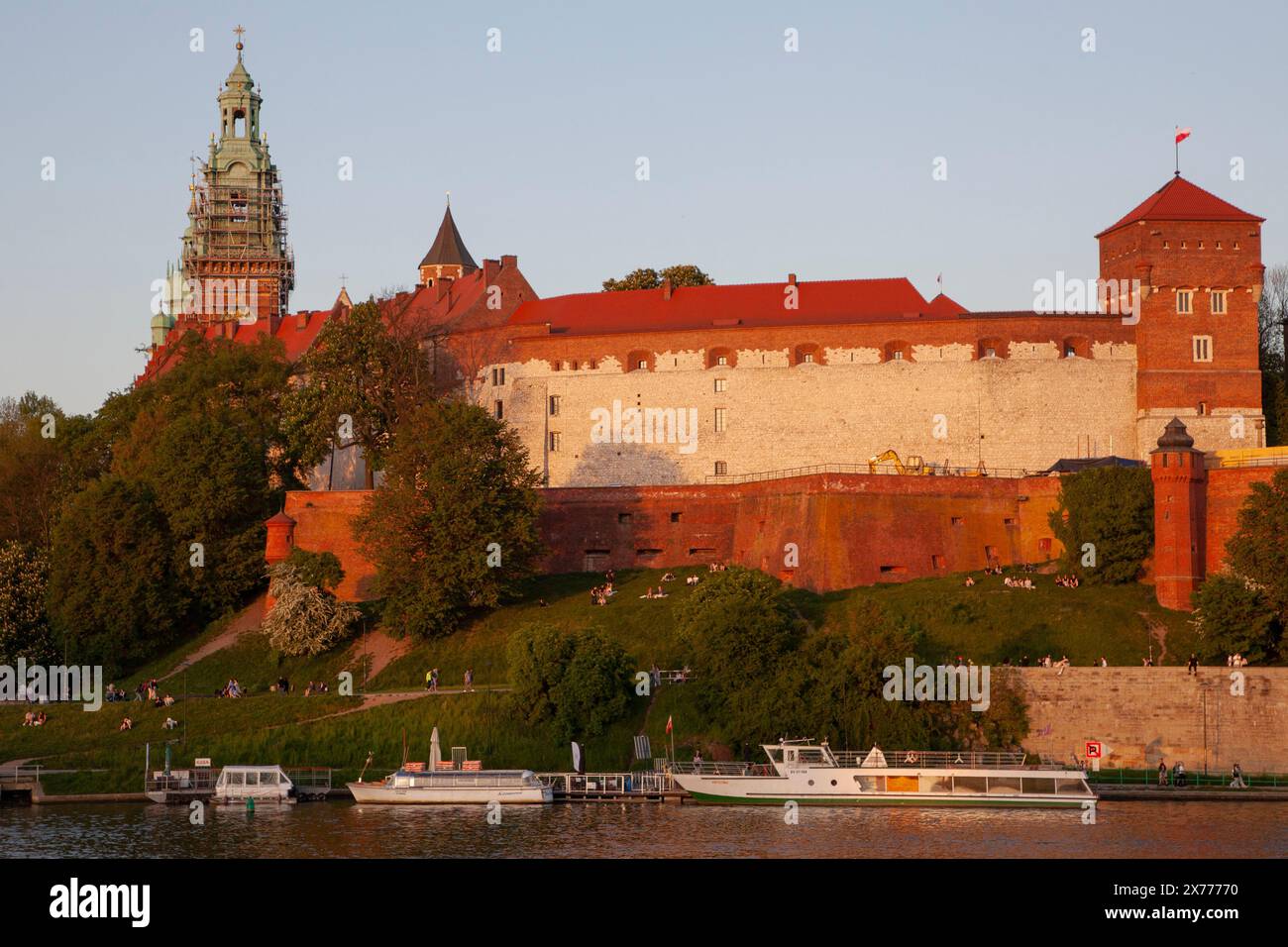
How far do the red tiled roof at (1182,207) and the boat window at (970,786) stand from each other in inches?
1240

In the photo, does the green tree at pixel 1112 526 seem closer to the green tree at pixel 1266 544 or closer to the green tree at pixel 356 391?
the green tree at pixel 1266 544

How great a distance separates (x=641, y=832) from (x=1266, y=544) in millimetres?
21561

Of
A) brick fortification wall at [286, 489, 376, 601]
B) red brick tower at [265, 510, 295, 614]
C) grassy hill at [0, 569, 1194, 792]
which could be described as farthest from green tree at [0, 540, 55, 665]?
brick fortification wall at [286, 489, 376, 601]

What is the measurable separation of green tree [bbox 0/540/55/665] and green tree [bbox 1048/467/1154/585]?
116 ft

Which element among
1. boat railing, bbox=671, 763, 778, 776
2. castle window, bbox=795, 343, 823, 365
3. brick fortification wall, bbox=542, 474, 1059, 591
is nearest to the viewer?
boat railing, bbox=671, 763, 778, 776

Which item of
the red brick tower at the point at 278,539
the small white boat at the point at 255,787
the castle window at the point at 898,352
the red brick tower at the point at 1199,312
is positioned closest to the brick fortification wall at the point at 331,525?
the red brick tower at the point at 278,539

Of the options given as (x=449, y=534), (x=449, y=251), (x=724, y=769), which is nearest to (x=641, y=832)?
(x=724, y=769)

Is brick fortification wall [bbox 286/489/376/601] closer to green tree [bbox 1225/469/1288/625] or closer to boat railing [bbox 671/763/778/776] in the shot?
boat railing [bbox 671/763/778/776]

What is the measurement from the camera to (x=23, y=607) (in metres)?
63.6

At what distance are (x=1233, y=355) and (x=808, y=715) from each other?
30353 mm

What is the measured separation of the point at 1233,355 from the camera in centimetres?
6806

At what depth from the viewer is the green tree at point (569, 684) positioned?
156 ft

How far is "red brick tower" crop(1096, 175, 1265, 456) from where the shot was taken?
6788 cm
